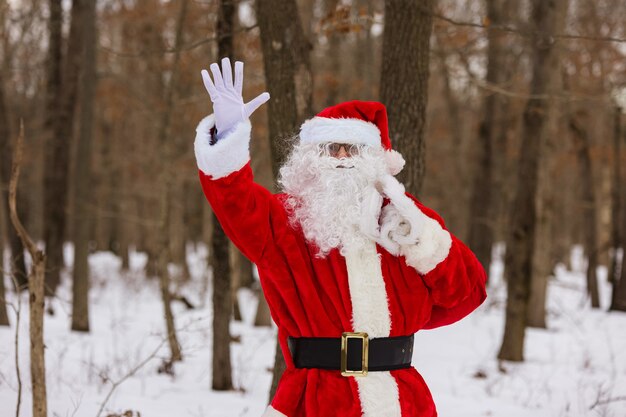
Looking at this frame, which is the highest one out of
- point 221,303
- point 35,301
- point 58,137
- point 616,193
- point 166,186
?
point 58,137

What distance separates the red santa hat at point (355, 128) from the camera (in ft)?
9.40

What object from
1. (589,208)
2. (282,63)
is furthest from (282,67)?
(589,208)

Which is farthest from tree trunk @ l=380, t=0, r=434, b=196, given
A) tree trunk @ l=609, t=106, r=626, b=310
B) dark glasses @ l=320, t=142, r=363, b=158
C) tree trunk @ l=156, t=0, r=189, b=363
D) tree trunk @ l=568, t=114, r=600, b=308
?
→ tree trunk @ l=609, t=106, r=626, b=310

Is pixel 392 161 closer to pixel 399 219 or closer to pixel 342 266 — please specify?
pixel 399 219

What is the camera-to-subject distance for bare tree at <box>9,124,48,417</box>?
3580 millimetres

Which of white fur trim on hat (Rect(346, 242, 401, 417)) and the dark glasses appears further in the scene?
the dark glasses

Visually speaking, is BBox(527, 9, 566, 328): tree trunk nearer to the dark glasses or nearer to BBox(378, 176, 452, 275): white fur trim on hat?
the dark glasses

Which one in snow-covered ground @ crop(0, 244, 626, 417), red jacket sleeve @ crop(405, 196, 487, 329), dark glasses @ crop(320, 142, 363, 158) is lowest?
snow-covered ground @ crop(0, 244, 626, 417)

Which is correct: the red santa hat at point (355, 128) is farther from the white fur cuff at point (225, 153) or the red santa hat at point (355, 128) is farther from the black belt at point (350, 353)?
the black belt at point (350, 353)

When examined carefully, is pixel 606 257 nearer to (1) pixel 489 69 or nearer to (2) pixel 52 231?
(1) pixel 489 69

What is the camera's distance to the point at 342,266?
2707mm

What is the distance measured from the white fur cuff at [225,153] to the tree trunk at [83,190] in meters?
7.01

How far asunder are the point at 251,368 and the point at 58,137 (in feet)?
22.3

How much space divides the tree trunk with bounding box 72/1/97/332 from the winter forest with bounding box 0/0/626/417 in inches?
1.1
